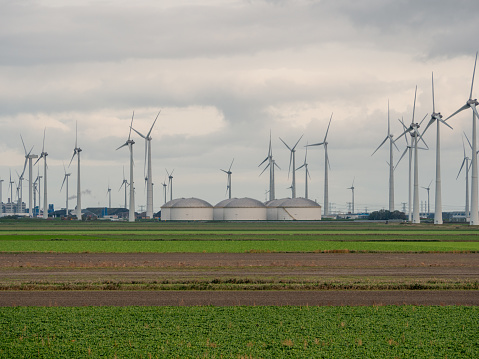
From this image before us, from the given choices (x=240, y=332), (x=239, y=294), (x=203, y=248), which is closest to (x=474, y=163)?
(x=203, y=248)

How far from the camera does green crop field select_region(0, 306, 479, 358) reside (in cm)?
2542

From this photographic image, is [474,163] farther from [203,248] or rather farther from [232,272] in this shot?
[232,272]

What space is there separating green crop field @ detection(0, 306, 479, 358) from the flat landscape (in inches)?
2.9

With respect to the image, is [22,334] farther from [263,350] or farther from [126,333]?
[263,350]

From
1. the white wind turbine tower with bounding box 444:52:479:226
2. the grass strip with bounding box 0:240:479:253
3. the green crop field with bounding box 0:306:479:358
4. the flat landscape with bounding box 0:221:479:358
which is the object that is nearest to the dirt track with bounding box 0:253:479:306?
the flat landscape with bounding box 0:221:479:358

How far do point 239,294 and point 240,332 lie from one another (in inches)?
471

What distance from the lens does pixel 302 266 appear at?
57.8 metres

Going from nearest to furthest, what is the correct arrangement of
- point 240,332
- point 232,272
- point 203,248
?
1. point 240,332
2. point 232,272
3. point 203,248

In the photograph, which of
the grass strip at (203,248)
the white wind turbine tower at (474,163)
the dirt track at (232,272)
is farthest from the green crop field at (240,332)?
the white wind turbine tower at (474,163)

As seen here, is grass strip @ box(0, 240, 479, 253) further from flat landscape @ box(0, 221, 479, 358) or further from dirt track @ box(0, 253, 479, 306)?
dirt track @ box(0, 253, 479, 306)

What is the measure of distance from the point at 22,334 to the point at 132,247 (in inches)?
2100

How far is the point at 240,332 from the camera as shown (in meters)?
28.7

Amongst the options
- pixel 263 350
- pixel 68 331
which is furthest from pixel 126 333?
pixel 263 350

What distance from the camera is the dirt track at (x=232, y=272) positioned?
1503 inches
